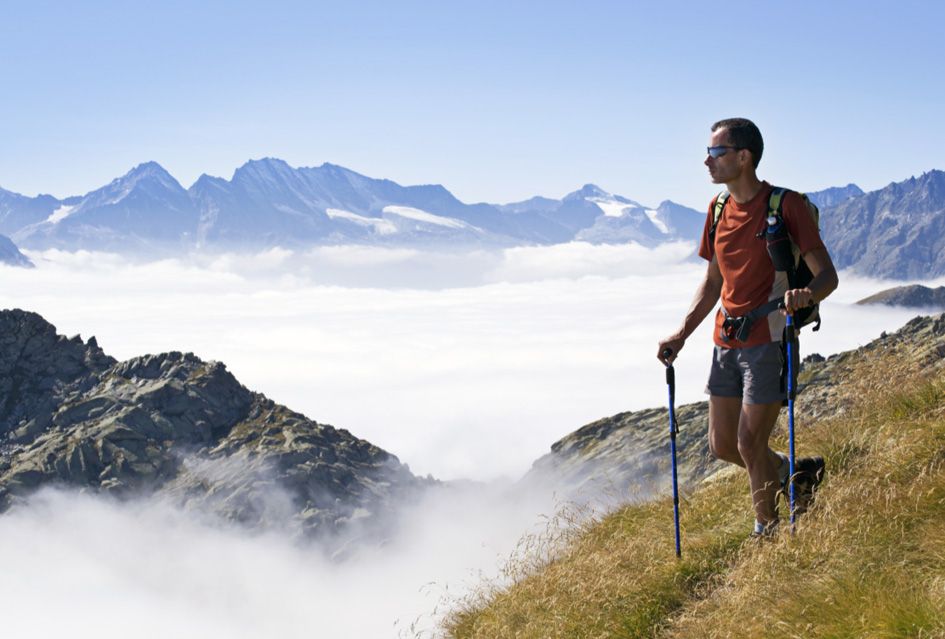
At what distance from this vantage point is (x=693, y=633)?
18.3 feet

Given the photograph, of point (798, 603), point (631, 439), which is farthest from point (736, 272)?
point (631, 439)

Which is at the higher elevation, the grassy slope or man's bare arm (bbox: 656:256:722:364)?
man's bare arm (bbox: 656:256:722:364)

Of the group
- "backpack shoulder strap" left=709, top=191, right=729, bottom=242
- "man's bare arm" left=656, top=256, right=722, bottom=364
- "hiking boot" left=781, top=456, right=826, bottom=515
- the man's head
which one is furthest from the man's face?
"hiking boot" left=781, top=456, right=826, bottom=515

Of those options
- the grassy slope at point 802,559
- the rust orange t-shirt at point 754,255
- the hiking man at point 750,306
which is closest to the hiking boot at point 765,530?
the hiking man at point 750,306

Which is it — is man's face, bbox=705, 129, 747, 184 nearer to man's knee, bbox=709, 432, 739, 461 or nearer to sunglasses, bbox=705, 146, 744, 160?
sunglasses, bbox=705, 146, 744, 160

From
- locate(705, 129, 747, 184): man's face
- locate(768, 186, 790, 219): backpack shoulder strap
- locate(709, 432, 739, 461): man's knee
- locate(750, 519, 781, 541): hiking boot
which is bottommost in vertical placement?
locate(750, 519, 781, 541): hiking boot

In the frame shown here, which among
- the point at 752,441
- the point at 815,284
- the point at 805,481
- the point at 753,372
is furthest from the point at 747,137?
the point at 805,481

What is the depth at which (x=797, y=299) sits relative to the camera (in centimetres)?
605

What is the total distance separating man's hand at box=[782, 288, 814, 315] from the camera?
6020 mm

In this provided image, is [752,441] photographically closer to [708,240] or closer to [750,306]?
[750,306]

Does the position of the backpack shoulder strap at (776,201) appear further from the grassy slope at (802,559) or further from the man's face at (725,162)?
the grassy slope at (802,559)

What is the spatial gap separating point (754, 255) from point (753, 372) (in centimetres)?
94

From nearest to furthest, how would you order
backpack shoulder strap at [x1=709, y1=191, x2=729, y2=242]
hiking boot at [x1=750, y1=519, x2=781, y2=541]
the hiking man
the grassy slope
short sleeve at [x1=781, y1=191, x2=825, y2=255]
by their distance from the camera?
the grassy slope < short sleeve at [x1=781, y1=191, x2=825, y2=255] < the hiking man < hiking boot at [x1=750, y1=519, x2=781, y2=541] < backpack shoulder strap at [x1=709, y1=191, x2=729, y2=242]

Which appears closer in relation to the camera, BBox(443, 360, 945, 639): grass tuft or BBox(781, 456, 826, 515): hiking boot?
BBox(443, 360, 945, 639): grass tuft
